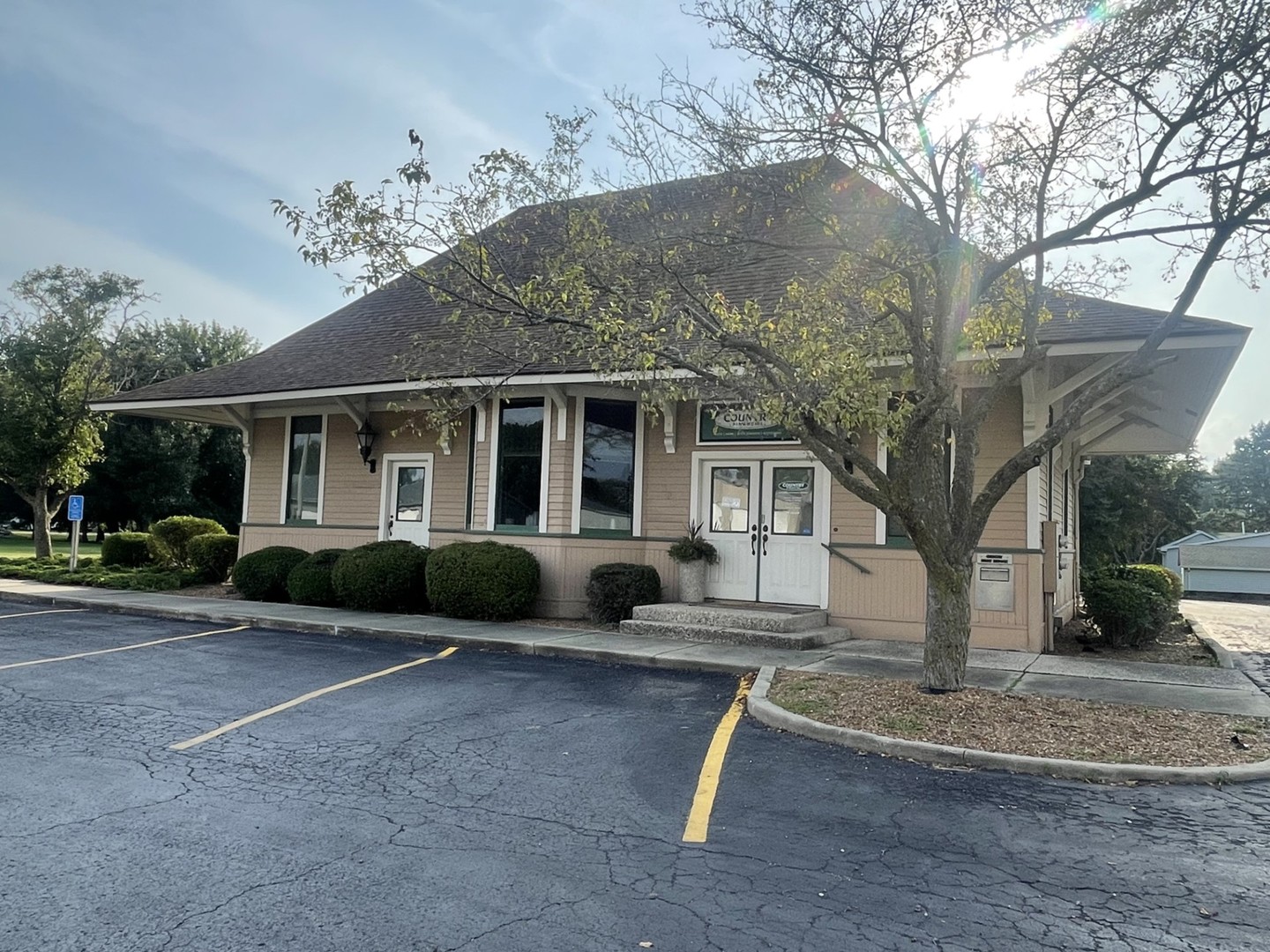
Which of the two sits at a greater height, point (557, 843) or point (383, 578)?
point (383, 578)

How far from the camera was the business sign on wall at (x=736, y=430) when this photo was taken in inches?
475

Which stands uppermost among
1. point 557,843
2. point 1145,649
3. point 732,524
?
point 732,524

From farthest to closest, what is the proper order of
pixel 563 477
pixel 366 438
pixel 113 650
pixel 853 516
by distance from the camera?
pixel 366 438 → pixel 563 477 → pixel 853 516 → pixel 113 650

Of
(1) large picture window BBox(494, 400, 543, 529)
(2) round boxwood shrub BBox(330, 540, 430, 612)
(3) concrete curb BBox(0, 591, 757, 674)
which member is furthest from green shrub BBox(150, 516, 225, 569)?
(1) large picture window BBox(494, 400, 543, 529)

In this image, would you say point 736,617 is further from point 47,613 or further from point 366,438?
point 47,613

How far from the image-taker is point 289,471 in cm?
1623

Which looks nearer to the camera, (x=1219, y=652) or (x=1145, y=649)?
(x=1219, y=652)

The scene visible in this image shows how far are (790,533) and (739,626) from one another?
196cm

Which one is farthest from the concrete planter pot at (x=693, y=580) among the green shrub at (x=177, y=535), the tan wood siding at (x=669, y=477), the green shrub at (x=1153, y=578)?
the green shrub at (x=177, y=535)

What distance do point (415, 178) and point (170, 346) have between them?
34.9 meters

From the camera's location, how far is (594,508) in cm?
1329

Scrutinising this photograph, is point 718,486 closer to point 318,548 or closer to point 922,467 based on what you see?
point 922,467

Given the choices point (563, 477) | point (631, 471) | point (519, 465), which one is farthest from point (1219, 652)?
point (519, 465)

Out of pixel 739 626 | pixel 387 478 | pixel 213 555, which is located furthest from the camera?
pixel 213 555
